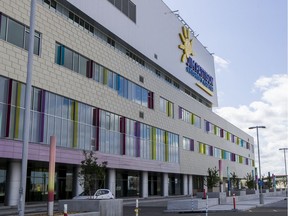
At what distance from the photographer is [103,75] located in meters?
41.0

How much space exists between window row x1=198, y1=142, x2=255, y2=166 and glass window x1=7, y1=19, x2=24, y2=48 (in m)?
46.6

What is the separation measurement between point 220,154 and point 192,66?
21993 mm

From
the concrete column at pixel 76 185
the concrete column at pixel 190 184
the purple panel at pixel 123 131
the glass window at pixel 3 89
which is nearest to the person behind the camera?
the glass window at pixel 3 89

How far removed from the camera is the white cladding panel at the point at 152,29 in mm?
41656

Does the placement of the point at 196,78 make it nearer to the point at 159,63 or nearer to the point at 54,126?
the point at 159,63

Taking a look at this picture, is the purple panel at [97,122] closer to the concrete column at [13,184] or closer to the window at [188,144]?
the concrete column at [13,184]

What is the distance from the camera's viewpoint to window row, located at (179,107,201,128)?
6312cm

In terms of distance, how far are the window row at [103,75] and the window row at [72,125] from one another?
2828mm

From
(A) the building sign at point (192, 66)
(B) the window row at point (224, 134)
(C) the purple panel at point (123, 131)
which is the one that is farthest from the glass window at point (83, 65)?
(B) the window row at point (224, 134)

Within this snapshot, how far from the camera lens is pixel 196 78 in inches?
2869

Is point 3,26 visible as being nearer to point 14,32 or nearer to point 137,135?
point 14,32

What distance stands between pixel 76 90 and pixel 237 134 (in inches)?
2823

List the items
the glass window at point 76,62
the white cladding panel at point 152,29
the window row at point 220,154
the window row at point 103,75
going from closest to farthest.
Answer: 1. the window row at point 103,75
2. the glass window at point 76,62
3. the white cladding panel at point 152,29
4. the window row at point 220,154

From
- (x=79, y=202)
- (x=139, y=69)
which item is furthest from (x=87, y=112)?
(x=79, y=202)
